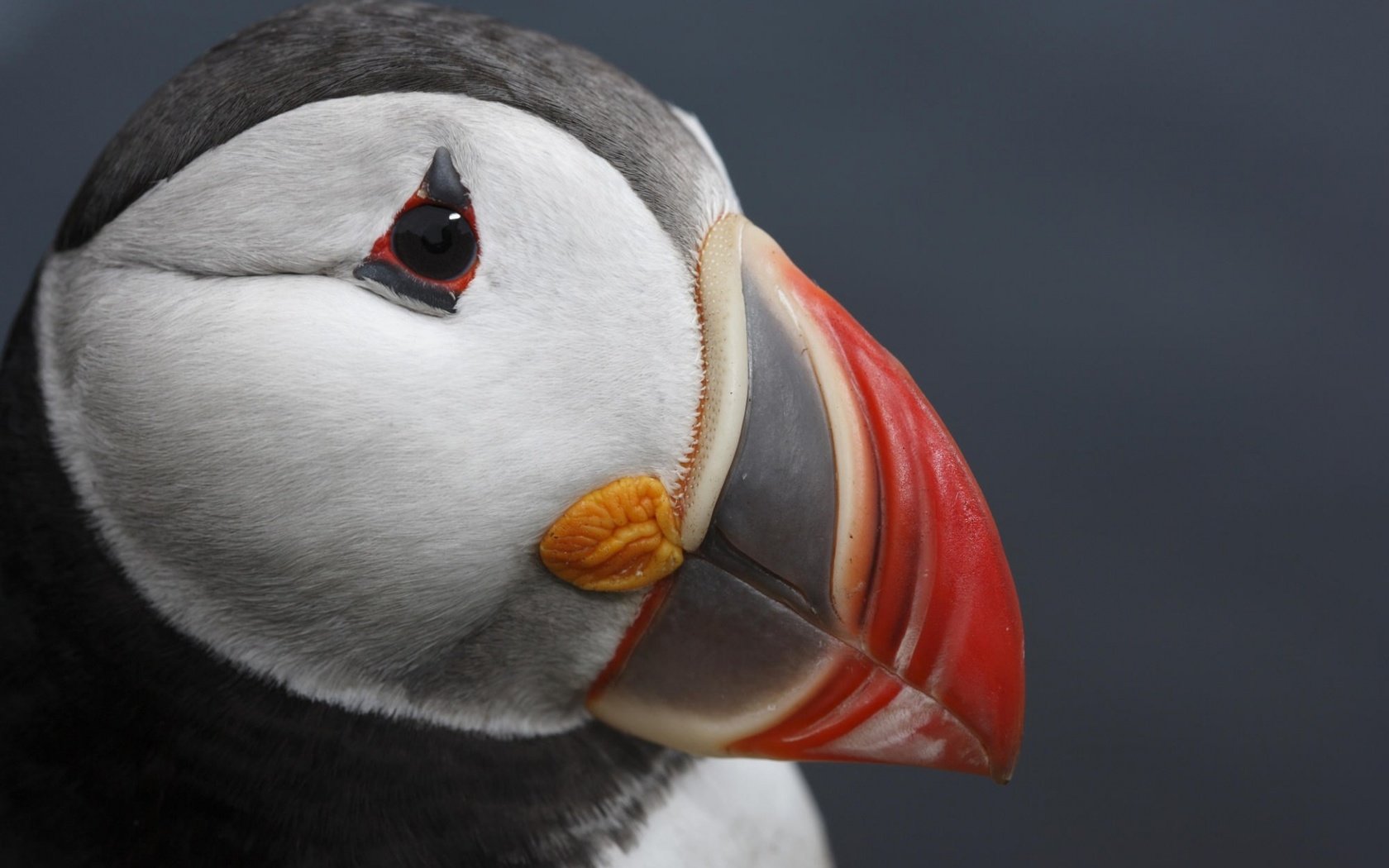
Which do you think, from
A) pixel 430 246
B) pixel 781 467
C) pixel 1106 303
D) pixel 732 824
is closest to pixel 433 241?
pixel 430 246

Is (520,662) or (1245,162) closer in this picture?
(520,662)

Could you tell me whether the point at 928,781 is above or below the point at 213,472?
below

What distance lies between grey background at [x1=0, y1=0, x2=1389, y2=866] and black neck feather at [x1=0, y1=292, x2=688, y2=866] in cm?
103

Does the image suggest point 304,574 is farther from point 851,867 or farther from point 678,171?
point 851,867

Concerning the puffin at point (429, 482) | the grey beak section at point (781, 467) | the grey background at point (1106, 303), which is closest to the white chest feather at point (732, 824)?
the puffin at point (429, 482)

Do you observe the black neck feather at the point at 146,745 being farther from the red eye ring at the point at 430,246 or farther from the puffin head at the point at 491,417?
the red eye ring at the point at 430,246

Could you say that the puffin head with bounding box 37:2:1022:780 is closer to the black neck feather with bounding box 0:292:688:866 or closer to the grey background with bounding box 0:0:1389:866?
the black neck feather with bounding box 0:292:688:866

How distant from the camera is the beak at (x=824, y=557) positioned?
0.85 m

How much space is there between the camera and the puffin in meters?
0.78

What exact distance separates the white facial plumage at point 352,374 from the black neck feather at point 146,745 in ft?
0.10

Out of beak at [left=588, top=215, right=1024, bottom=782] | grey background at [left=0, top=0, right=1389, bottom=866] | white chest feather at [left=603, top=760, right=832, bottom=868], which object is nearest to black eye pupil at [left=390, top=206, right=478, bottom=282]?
beak at [left=588, top=215, right=1024, bottom=782]

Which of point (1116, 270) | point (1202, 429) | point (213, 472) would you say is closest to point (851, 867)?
point (1202, 429)

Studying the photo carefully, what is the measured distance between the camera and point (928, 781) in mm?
1801

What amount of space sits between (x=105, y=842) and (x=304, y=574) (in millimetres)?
250
